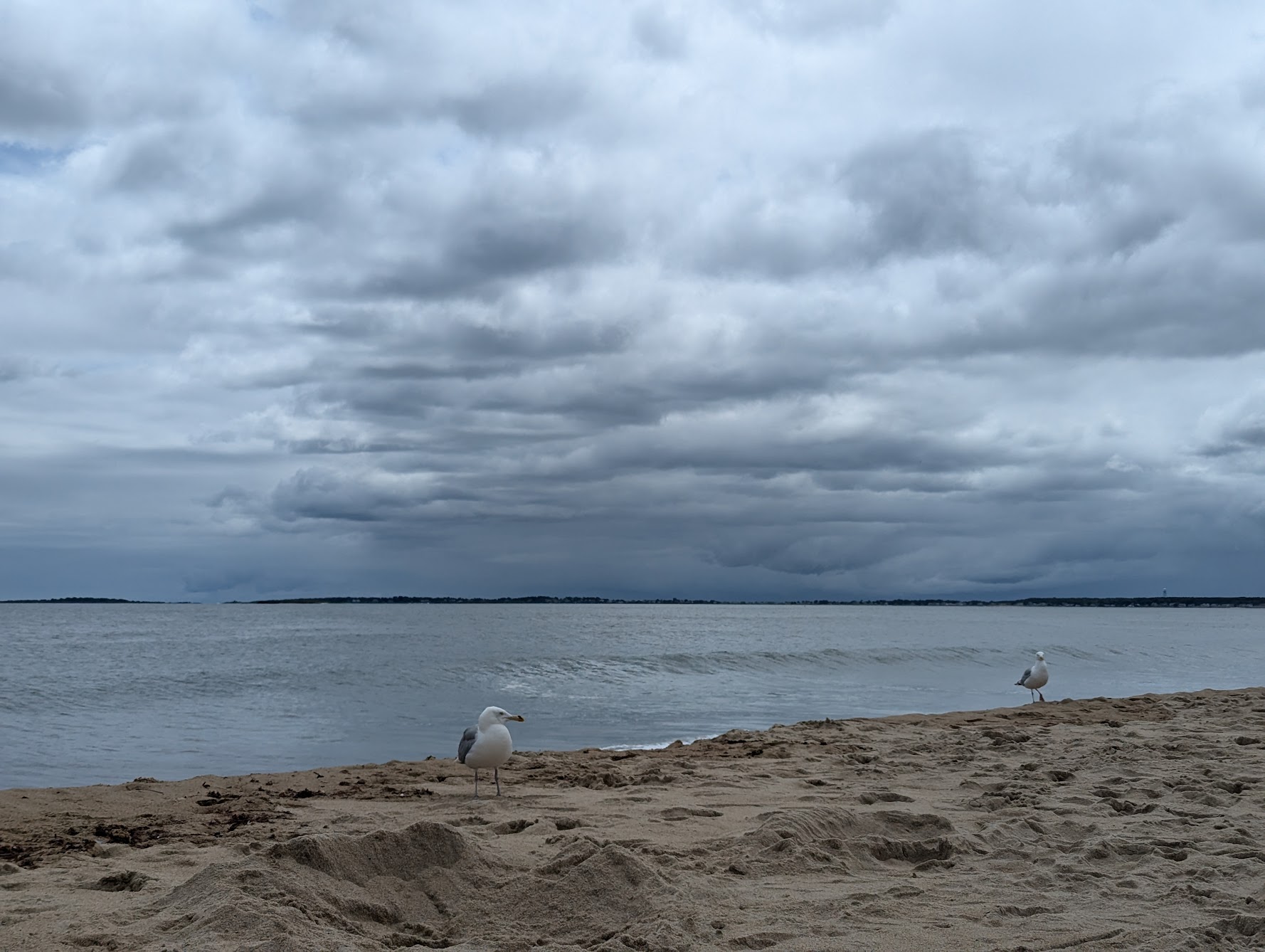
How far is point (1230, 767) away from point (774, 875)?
5320 millimetres

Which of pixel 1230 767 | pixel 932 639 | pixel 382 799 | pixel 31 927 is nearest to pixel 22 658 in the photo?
pixel 382 799

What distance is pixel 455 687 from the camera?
22031 mm

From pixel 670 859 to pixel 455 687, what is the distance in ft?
56.3

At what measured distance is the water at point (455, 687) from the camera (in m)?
13.1

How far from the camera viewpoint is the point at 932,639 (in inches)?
1889

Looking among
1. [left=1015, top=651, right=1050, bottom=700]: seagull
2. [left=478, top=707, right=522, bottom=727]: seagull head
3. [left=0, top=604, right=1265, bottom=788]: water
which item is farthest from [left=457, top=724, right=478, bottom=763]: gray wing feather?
[left=1015, top=651, right=1050, bottom=700]: seagull

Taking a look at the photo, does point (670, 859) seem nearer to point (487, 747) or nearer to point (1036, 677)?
point (487, 747)

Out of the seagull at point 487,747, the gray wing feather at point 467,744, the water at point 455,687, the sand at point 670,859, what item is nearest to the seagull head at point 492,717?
the seagull at point 487,747

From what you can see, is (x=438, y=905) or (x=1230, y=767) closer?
(x=438, y=905)

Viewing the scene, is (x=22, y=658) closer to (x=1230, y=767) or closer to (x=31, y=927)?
(x=31, y=927)

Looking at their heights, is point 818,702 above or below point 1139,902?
below

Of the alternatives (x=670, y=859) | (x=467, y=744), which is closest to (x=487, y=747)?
(x=467, y=744)

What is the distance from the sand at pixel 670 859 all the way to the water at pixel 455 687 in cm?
418

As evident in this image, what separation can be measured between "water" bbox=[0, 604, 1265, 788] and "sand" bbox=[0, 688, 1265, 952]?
13.7 feet
